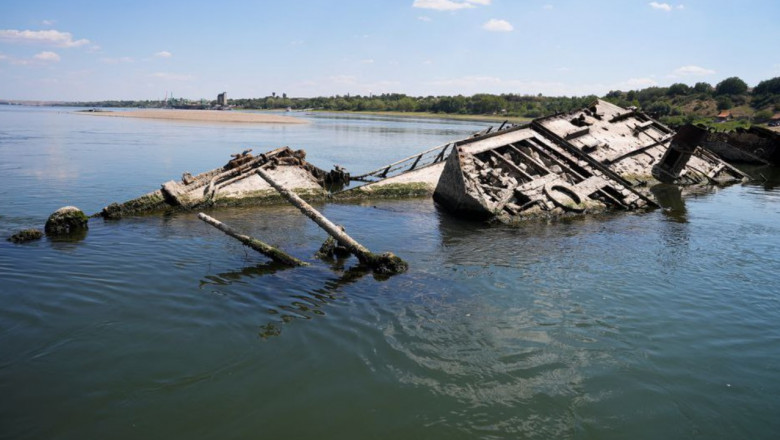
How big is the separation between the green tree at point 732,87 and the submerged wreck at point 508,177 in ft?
286

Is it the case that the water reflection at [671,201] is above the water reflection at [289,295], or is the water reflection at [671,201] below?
above

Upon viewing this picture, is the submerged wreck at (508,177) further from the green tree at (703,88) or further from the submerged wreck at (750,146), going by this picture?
the green tree at (703,88)

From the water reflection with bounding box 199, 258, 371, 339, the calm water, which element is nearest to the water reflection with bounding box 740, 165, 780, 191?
the calm water

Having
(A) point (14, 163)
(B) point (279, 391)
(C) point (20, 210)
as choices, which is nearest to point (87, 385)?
(B) point (279, 391)

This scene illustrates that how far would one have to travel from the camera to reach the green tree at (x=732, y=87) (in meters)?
91.2

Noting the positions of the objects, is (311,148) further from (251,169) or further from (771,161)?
(771,161)

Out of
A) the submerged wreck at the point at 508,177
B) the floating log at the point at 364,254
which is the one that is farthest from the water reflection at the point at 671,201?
the floating log at the point at 364,254

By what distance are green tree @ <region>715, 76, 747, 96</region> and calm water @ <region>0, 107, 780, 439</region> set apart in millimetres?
97563

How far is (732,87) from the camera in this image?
92125 mm

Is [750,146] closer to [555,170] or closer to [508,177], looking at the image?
[555,170]

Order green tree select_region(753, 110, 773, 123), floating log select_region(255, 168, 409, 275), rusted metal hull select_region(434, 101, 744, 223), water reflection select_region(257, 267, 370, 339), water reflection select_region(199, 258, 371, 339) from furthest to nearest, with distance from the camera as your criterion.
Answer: green tree select_region(753, 110, 773, 123) → rusted metal hull select_region(434, 101, 744, 223) → floating log select_region(255, 168, 409, 275) → water reflection select_region(199, 258, 371, 339) → water reflection select_region(257, 267, 370, 339)

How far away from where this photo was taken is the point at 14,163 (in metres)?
22.7

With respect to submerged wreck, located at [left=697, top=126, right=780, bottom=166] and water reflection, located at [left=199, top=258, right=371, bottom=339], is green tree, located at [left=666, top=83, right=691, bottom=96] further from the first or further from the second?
water reflection, located at [left=199, top=258, right=371, bottom=339]

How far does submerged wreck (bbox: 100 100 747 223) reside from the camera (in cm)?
1489
